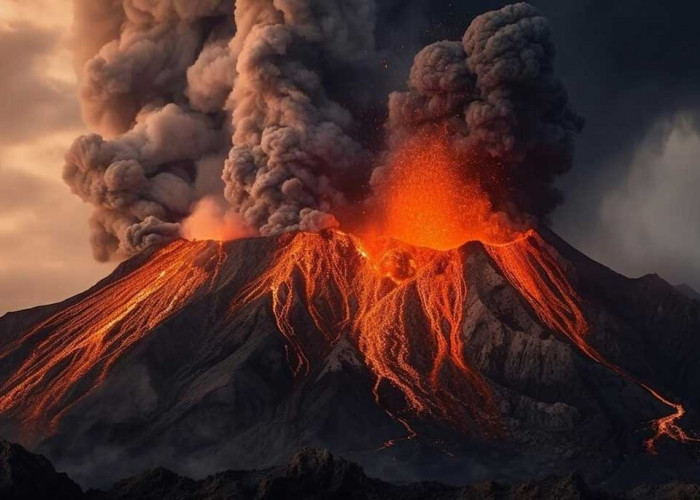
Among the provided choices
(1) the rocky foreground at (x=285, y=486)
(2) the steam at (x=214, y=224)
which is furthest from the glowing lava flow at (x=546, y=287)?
(1) the rocky foreground at (x=285, y=486)

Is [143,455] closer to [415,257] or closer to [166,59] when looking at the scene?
[415,257]

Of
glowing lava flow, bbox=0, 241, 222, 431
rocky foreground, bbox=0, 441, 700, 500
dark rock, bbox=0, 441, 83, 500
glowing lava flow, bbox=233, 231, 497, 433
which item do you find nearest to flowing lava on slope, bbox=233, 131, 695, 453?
glowing lava flow, bbox=233, 231, 497, 433

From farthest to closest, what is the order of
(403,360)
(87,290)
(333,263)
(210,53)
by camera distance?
(210,53) → (87,290) → (333,263) → (403,360)

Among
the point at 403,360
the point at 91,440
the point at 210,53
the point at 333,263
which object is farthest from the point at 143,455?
the point at 210,53

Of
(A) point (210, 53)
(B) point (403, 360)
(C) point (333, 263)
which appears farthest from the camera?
(A) point (210, 53)

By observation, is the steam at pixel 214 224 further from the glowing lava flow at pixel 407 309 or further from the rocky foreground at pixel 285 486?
the rocky foreground at pixel 285 486
